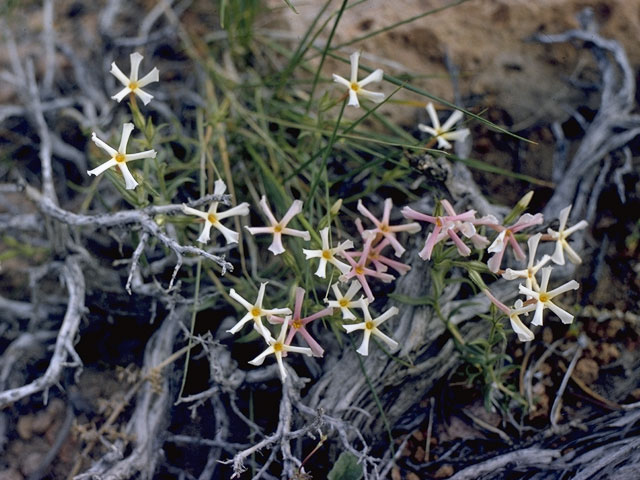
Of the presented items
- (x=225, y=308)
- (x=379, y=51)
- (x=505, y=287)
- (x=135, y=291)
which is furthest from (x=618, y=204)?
Result: (x=135, y=291)

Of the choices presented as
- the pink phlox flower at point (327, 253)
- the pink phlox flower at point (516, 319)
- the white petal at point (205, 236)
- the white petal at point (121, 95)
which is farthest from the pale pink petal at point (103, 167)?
the pink phlox flower at point (516, 319)

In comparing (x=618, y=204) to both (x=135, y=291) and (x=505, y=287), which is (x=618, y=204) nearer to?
(x=505, y=287)

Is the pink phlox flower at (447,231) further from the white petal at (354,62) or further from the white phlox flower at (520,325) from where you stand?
the white petal at (354,62)

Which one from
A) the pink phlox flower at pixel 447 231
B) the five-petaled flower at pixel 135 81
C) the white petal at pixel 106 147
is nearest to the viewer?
the white petal at pixel 106 147

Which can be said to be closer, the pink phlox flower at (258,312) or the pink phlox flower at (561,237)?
the pink phlox flower at (258,312)

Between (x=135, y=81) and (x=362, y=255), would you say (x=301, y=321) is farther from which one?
(x=135, y=81)

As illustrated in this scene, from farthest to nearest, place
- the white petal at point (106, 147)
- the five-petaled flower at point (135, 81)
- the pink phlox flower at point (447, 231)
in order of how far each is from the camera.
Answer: the five-petaled flower at point (135, 81), the pink phlox flower at point (447, 231), the white petal at point (106, 147)

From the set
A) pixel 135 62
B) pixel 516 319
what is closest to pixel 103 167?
pixel 135 62

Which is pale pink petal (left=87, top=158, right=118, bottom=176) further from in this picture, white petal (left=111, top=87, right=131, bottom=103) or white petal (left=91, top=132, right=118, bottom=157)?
white petal (left=111, top=87, right=131, bottom=103)
